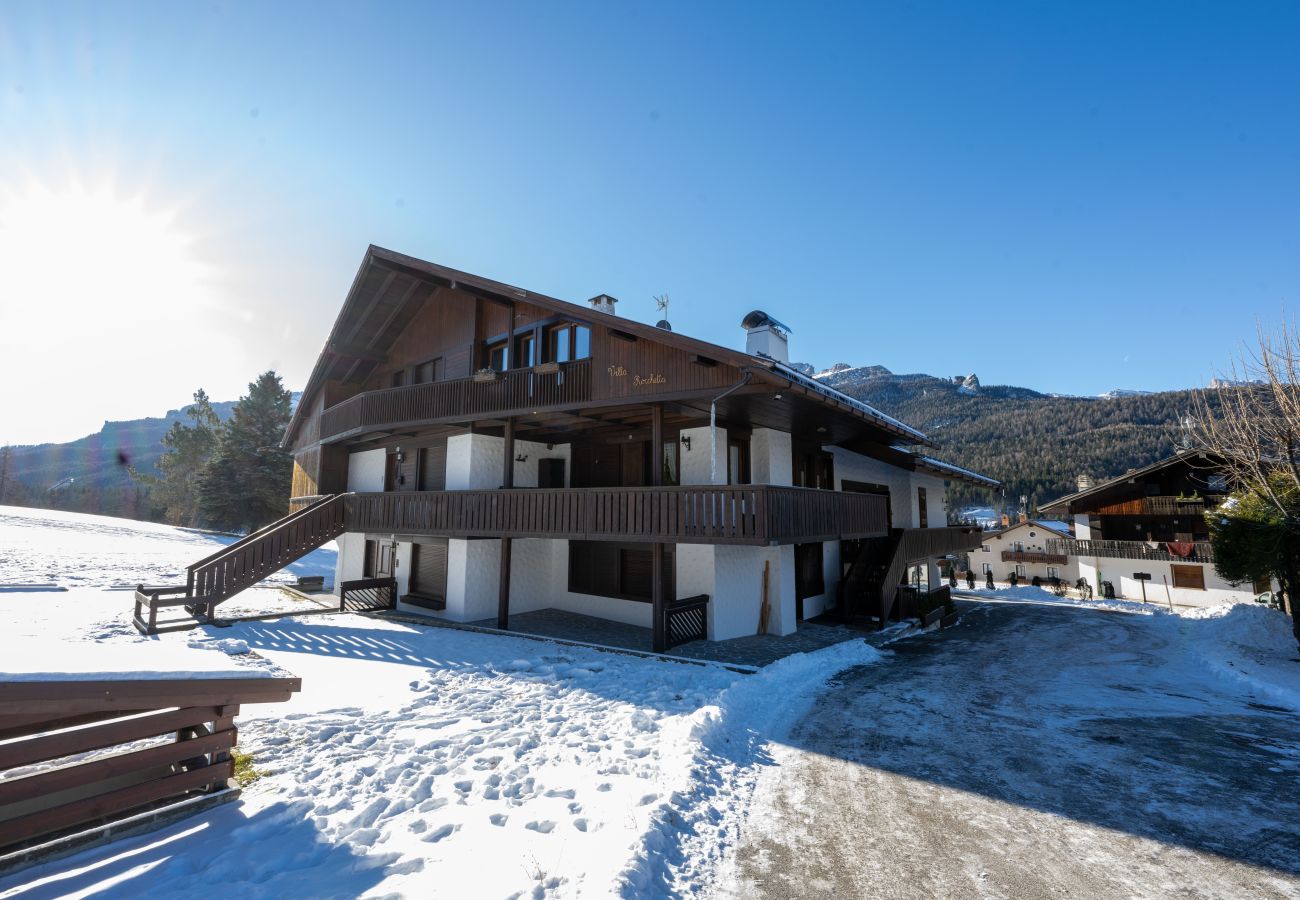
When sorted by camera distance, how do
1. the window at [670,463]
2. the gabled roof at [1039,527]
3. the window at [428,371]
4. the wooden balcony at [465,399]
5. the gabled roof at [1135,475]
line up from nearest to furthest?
the wooden balcony at [465,399] → the window at [670,463] → the window at [428,371] → the gabled roof at [1135,475] → the gabled roof at [1039,527]

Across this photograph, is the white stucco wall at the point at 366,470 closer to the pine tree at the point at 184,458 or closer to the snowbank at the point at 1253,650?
the snowbank at the point at 1253,650

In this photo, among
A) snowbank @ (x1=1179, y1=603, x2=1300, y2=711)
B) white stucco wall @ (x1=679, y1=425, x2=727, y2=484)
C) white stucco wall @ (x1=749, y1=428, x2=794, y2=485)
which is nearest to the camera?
snowbank @ (x1=1179, y1=603, x2=1300, y2=711)

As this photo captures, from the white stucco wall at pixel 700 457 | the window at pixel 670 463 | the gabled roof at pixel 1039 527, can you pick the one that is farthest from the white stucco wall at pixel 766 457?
Answer: the gabled roof at pixel 1039 527

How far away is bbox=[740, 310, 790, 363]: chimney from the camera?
56.1ft

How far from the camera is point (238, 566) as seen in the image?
52.1ft

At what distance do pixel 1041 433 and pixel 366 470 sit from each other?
442ft

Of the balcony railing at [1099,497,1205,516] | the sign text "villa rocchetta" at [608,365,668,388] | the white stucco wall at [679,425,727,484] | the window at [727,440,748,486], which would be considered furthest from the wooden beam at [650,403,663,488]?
the balcony railing at [1099,497,1205,516]

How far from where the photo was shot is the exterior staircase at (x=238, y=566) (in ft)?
45.7

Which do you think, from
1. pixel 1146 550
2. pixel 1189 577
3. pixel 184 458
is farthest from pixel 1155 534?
pixel 184 458

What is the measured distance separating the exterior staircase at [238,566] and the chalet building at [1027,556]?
5125 centimetres

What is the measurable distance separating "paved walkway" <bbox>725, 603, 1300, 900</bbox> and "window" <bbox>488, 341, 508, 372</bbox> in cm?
1327

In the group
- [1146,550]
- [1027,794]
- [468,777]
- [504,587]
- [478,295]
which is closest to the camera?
[468,777]

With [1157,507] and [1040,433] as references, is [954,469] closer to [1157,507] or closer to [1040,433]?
[1157,507]

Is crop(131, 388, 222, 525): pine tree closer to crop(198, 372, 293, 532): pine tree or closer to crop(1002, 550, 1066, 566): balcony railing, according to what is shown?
crop(198, 372, 293, 532): pine tree
